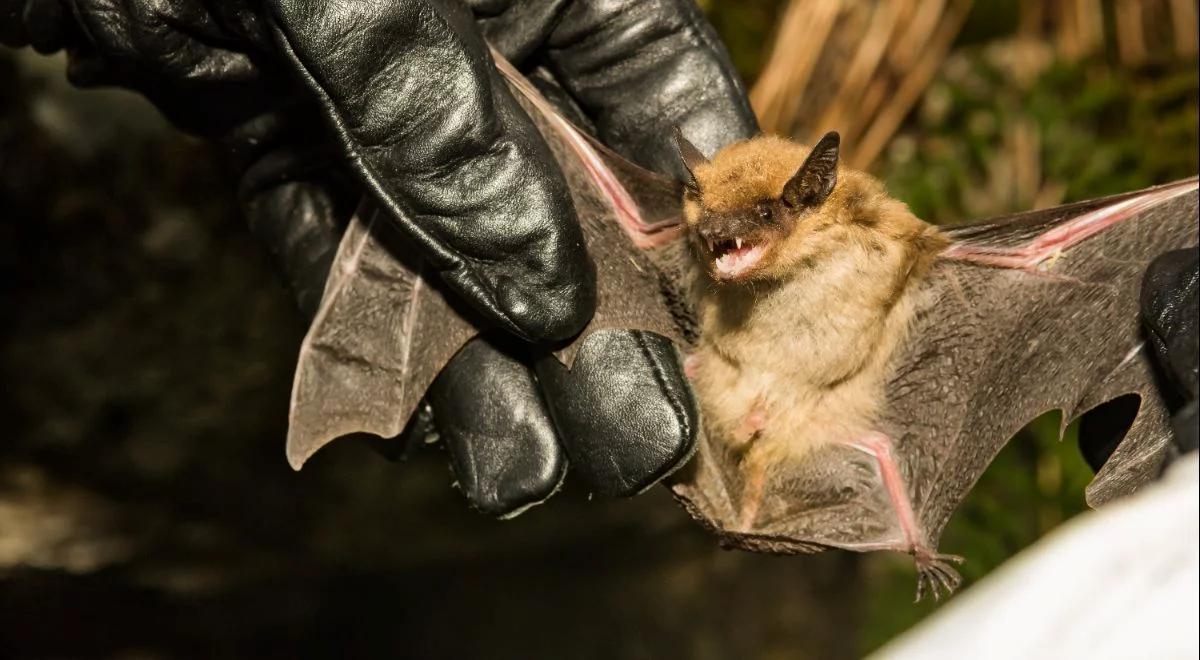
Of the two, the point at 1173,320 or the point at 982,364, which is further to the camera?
the point at 982,364

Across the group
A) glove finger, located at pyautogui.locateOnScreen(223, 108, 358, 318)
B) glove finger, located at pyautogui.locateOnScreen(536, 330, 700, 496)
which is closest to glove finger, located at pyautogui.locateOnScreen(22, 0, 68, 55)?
glove finger, located at pyautogui.locateOnScreen(223, 108, 358, 318)

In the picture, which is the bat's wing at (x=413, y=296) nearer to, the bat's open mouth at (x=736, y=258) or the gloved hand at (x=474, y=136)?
the gloved hand at (x=474, y=136)

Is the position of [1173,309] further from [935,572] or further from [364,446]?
[364,446]

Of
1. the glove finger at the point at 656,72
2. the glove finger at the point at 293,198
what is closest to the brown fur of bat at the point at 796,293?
the glove finger at the point at 656,72

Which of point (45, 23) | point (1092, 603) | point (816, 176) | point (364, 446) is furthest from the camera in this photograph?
point (364, 446)

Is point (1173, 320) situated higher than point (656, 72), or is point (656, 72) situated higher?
point (656, 72)

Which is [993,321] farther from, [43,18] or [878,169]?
[878,169]

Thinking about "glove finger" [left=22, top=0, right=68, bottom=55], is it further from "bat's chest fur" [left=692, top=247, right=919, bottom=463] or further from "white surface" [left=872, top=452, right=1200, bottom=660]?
"white surface" [left=872, top=452, right=1200, bottom=660]

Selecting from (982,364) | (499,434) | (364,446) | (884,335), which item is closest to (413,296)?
(499,434)
